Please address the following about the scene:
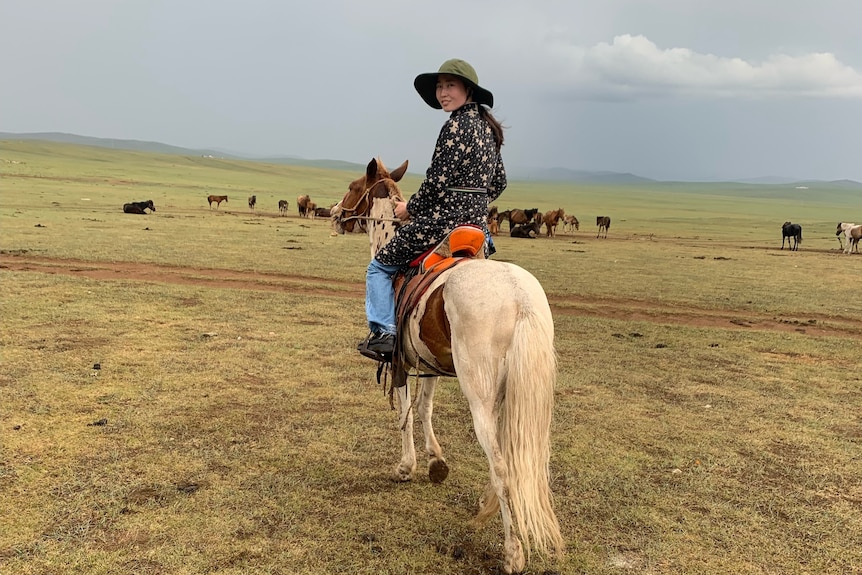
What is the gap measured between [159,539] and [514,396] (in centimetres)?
260

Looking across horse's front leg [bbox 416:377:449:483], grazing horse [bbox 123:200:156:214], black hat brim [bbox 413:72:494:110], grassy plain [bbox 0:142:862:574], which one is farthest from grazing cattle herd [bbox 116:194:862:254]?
black hat brim [bbox 413:72:494:110]

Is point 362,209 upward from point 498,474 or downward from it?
upward

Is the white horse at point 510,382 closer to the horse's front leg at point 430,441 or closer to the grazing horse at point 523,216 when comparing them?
the horse's front leg at point 430,441

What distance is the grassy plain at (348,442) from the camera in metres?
3.84

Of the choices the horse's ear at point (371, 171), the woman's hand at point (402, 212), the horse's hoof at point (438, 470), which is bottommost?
the horse's hoof at point (438, 470)

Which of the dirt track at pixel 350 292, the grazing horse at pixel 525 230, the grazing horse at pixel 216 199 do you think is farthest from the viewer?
the grazing horse at pixel 216 199

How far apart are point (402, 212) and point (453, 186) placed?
68 cm

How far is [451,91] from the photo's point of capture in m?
→ 4.20

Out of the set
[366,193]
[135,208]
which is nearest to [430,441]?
[366,193]

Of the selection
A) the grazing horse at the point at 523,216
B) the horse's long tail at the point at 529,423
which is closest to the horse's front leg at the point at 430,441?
the horse's long tail at the point at 529,423

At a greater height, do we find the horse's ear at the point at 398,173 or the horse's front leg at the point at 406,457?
the horse's ear at the point at 398,173

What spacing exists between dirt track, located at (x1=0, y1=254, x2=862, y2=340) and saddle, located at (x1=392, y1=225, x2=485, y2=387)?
8109mm

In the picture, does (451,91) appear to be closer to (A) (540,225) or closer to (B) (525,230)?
(B) (525,230)

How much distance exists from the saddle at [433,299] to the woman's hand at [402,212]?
460 mm
